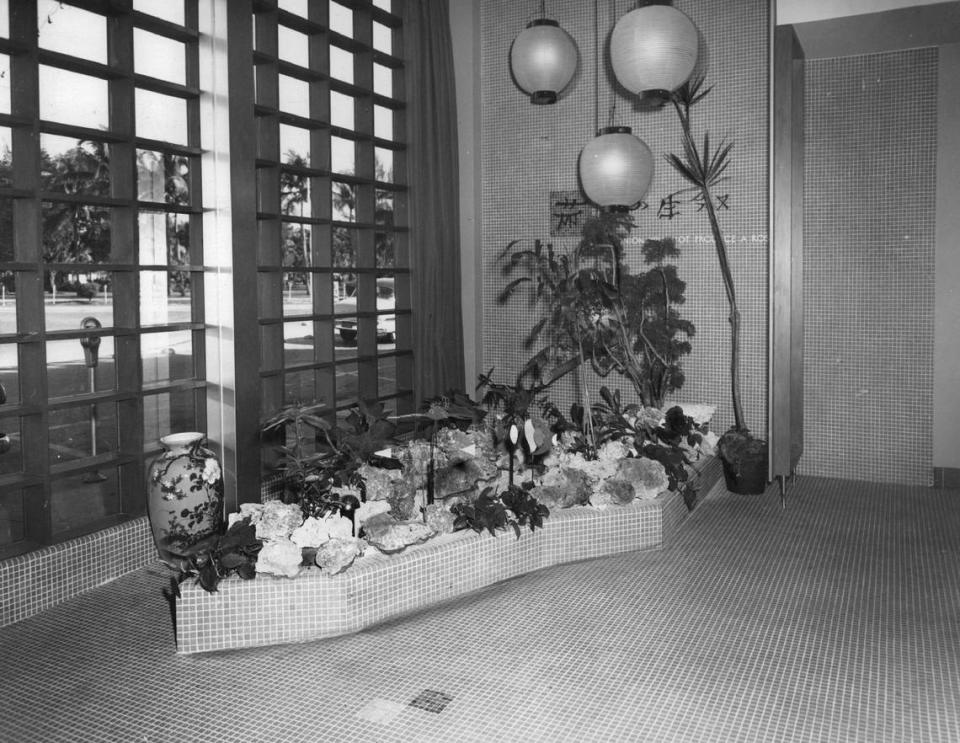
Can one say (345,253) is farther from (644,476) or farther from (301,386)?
(644,476)

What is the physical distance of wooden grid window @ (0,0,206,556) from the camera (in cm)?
390

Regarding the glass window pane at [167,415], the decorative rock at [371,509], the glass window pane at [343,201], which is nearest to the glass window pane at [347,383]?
the glass window pane at [343,201]

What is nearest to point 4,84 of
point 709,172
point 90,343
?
point 90,343

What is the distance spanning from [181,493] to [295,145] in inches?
95.3

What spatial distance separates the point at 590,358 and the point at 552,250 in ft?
3.01

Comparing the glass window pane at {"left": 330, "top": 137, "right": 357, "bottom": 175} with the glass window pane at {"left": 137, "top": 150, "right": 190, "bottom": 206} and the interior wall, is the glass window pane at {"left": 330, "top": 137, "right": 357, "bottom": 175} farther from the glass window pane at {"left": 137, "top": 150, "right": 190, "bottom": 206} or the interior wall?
the interior wall

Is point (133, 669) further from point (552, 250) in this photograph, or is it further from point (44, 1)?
point (552, 250)

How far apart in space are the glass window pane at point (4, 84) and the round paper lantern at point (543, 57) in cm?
320

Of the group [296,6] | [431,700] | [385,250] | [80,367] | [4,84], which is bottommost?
[431,700]

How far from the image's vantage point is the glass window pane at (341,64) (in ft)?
19.2

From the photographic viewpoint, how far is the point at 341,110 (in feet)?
19.4

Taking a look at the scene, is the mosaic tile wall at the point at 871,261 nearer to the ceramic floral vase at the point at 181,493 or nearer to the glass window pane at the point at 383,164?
the glass window pane at the point at 383,164

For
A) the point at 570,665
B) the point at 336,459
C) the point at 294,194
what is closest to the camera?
the point at 570,665

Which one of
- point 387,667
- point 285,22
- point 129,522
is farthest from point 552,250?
point 387,667
